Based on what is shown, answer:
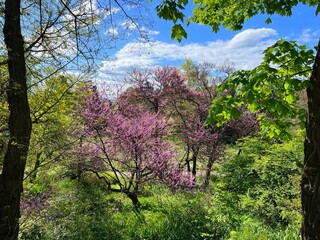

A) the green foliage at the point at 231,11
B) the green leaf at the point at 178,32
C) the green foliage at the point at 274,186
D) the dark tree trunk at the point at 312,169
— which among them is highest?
the green foliage at the point at 231,11

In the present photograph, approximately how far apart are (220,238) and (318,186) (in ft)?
16.1

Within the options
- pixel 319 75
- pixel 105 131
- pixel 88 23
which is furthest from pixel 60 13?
pixel 105 131

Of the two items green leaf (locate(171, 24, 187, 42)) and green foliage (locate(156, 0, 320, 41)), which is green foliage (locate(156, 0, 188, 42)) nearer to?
green leaf (locate(171, 24, 187, 42))

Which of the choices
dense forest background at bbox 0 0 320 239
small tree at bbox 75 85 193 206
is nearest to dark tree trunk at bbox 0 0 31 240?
dense forest background at bbox 0 0 320 239

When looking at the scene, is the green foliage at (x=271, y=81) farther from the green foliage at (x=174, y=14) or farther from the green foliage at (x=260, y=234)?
the green foliage at (x=260, y=234)

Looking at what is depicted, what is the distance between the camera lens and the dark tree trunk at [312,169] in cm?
213

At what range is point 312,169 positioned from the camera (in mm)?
2150

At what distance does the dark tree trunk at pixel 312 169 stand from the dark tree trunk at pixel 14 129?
2.63 m

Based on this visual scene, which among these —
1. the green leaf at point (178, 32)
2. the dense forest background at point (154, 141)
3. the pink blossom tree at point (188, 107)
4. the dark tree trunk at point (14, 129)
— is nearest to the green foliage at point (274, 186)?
the dense forest background at point (154, 141)

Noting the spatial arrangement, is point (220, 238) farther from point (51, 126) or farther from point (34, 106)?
point (34, 106)

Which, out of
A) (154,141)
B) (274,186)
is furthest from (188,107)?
(274,186)

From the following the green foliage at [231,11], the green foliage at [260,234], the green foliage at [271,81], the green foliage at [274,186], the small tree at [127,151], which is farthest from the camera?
the small tree at [127,151]

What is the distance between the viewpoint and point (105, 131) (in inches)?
397

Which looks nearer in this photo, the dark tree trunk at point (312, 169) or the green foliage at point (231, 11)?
the dark tree trunk at point (312, 169)
